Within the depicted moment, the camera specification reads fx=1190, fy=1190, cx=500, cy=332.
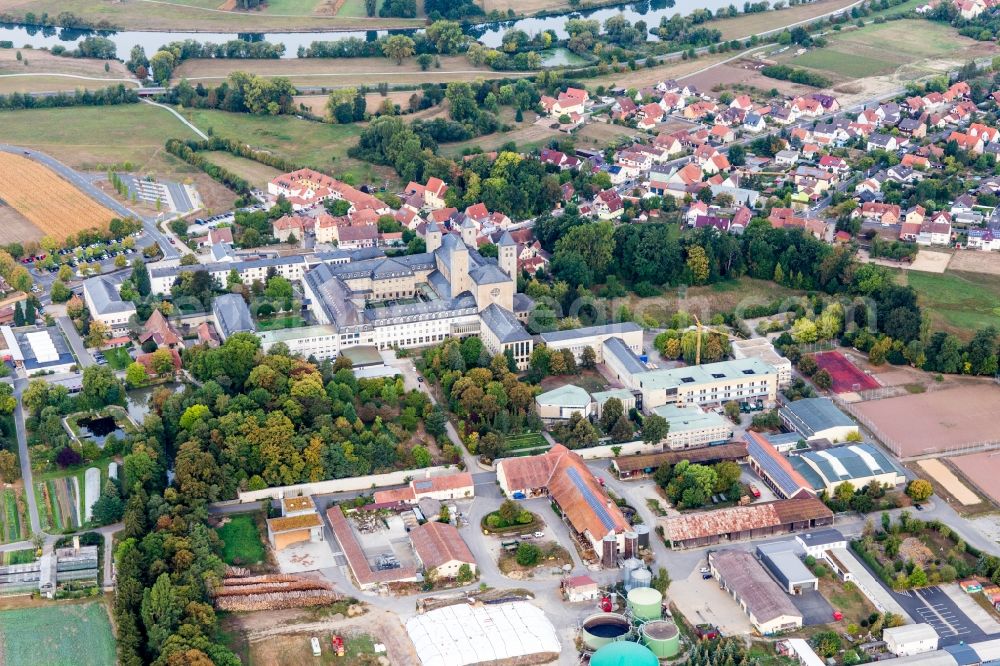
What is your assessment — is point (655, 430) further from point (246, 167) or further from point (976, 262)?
point (246, 167)

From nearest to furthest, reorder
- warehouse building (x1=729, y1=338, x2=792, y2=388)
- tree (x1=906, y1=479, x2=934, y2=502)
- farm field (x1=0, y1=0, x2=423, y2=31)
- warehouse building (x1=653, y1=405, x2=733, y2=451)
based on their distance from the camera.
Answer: tree (x1=906, y1=479, x2=934, y2=502) → warehouse building (x1=653, y1=405, x2=733, y2=451) → warehouse building (x1=729, y1=338, x2=792, y2=388) → farm field (x1=0, y1=0, x2=423, y2=31)

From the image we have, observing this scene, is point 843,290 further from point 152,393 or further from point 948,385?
point 152,393

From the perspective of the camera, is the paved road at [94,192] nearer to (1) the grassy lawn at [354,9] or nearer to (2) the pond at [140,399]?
(2) the pond at [140,399]

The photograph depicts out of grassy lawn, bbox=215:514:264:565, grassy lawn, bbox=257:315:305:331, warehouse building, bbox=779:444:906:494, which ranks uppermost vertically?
grassy lawn, bbox=257:315:305:331

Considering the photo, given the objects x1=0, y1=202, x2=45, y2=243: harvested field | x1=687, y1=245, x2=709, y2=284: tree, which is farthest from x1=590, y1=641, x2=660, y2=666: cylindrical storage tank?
x1=0, y1=202, x2=45, y2=243: harvested field

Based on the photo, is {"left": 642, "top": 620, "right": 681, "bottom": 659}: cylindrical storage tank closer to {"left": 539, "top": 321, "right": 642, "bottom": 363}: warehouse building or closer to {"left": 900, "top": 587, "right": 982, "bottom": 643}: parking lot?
{"left": 900, "top": 587, "right": 982, "bottom": 643}: parking lot

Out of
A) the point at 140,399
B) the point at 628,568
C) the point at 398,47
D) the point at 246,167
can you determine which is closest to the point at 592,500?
the point at 628,568

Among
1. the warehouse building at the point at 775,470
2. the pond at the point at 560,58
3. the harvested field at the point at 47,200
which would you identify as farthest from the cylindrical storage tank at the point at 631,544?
the pond at the point at 560,58
